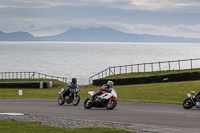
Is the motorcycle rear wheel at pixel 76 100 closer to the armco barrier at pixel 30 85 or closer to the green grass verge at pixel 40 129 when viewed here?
the green grass verge at pixel 40 129

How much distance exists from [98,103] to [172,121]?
21.3ft

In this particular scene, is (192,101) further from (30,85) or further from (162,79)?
(30,85)

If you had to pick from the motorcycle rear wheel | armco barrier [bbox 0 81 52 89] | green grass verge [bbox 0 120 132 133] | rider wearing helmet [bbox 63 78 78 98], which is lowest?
green grass verge [bbox 0 120 132 133]

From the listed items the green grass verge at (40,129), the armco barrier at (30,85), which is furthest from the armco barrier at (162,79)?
the green grass verge at (40,129)

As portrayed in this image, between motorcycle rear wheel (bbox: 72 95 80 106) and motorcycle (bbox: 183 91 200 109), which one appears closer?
motorcycle (bbox: 183 91 200 109)

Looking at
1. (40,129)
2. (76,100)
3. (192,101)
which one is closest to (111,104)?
(76,100)

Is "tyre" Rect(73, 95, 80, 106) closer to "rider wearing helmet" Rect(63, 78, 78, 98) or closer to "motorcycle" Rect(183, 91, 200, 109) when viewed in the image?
"rider wearing helmet" Rect(63, 78, 78, 98)

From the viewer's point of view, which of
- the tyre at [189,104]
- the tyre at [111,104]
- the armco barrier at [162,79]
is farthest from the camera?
the armco barrier at [162,79]

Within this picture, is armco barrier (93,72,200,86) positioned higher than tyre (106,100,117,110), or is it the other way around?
armco barrier (93,72,200,86)

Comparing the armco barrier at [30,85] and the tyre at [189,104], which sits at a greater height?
the armco barrier at [30,85]

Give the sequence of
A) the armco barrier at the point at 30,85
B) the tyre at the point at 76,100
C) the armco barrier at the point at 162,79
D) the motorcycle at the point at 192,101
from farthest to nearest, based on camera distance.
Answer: the armco barrier at the point at 30,85 → the armco barrier at the point at 162,79 → the tyre at the point at 76,100 → the motorcycle at the point at 192,101

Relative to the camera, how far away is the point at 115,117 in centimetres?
1744

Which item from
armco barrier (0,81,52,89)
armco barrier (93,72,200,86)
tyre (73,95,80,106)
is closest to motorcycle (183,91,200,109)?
tyre (73,95,80,106)

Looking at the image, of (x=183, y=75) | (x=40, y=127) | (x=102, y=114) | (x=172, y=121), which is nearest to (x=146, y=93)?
(x=183, y=75)
